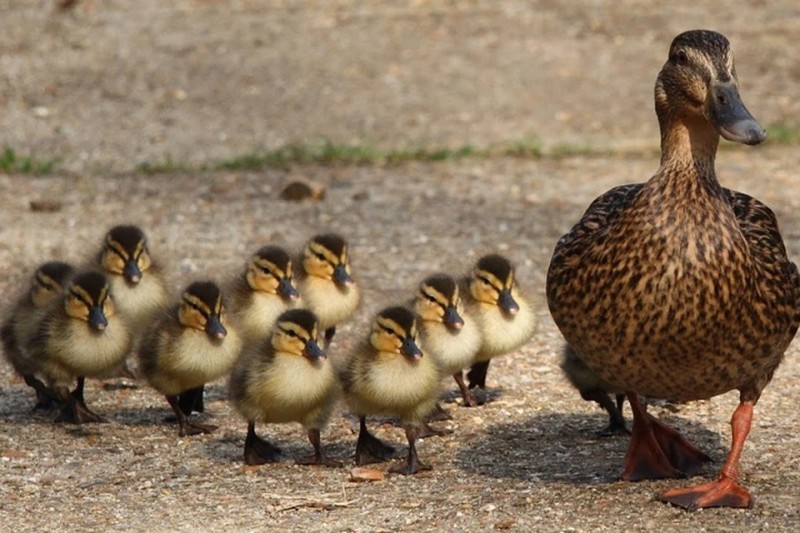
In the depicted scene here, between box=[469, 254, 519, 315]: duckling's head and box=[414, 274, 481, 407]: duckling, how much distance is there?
0.25 metres

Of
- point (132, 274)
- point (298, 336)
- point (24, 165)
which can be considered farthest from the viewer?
point (24, 165)

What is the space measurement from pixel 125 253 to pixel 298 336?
1.55 m

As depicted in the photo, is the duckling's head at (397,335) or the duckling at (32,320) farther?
the duckling at (32,320)

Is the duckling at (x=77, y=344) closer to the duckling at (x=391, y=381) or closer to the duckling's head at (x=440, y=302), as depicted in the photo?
the duckling at (x=391, y=381)

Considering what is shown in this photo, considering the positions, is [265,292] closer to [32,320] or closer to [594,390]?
[32,320]

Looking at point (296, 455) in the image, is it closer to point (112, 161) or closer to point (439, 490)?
point (439, 490)

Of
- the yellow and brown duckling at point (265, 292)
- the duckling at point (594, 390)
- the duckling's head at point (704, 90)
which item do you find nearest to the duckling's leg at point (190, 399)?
the yellow and brown duckling at point (265, 292)

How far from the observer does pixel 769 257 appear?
5.52 metres

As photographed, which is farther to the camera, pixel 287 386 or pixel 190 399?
pixel 190 399

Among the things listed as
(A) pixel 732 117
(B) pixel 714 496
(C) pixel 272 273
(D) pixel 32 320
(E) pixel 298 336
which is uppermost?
(A) pixel 732 117

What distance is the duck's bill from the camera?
5145 mm

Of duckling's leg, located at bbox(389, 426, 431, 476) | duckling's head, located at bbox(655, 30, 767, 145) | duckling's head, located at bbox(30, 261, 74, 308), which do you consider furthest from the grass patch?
duckling's head, located at bbox(655, 30, 767, 145)

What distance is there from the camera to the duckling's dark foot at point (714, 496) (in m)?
5.39

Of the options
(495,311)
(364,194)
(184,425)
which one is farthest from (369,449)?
(364,194)
